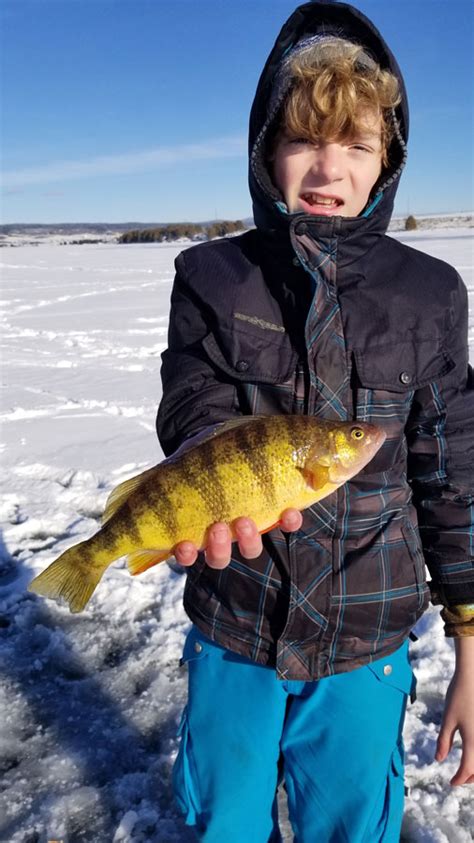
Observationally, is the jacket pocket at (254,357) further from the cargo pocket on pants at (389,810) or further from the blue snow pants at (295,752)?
the cargo pocket on pants at (389,810)

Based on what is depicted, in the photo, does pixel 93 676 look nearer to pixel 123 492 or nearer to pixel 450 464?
pixel 123 492

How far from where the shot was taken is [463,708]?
6.09 ft

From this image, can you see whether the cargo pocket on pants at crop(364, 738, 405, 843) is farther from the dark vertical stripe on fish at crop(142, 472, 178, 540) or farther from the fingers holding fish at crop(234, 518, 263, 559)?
the dark vertical stripe on fish at crop(142, 472, 178, 540)

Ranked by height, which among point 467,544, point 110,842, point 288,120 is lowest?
point 110,842

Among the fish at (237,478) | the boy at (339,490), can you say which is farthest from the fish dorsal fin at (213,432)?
the boy at (339,490)

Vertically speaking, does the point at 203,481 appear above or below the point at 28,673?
above

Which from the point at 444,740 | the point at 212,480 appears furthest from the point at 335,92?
the point at 444,740

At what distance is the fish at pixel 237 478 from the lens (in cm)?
159

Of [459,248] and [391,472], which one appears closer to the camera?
[391,472]

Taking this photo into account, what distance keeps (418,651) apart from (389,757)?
129 cm

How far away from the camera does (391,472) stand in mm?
1839

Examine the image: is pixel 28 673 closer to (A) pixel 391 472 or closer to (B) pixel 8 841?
(B) pixel 8 841

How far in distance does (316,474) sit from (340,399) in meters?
0.29

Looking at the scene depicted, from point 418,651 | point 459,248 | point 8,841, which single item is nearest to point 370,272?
point 418,651
